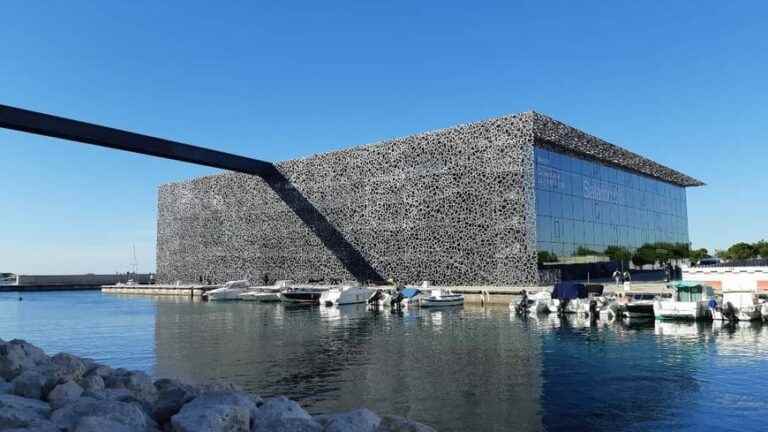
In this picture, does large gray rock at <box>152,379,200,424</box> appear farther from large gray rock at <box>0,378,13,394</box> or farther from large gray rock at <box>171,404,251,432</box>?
large gray rock at <box>0,378,13,394</box>

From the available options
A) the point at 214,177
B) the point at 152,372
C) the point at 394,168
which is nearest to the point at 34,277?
the point at 214,177

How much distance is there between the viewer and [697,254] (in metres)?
89.9

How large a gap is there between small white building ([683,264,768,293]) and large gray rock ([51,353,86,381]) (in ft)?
118

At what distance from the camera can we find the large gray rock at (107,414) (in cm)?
757

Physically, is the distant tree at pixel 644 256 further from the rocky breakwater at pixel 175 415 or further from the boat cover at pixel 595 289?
the rocky breakwater at pixel 175 415

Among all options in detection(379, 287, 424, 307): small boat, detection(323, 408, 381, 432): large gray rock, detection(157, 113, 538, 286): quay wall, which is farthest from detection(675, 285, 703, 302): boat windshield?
detection(323, 408, 381, 432): large gray rock

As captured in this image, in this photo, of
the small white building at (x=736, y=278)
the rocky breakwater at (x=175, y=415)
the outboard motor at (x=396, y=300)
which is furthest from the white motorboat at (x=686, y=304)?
the rocky breakwater at (x=175, y=415)

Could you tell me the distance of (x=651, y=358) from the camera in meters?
21.1

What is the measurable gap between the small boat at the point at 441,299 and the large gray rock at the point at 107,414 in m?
38.5

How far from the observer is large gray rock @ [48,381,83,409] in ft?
31.5

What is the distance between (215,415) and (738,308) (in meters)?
32.5

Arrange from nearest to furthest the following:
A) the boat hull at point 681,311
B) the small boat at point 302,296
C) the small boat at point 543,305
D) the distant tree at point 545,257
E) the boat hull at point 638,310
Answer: the boat hull at point 681,311, the boat hull at point 638,310, the small boat at point 543,305, the distant tree at point 545,257, the small boat at point 302,296

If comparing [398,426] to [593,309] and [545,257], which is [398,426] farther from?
[545,257]

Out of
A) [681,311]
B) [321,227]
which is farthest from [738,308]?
[321,227]
